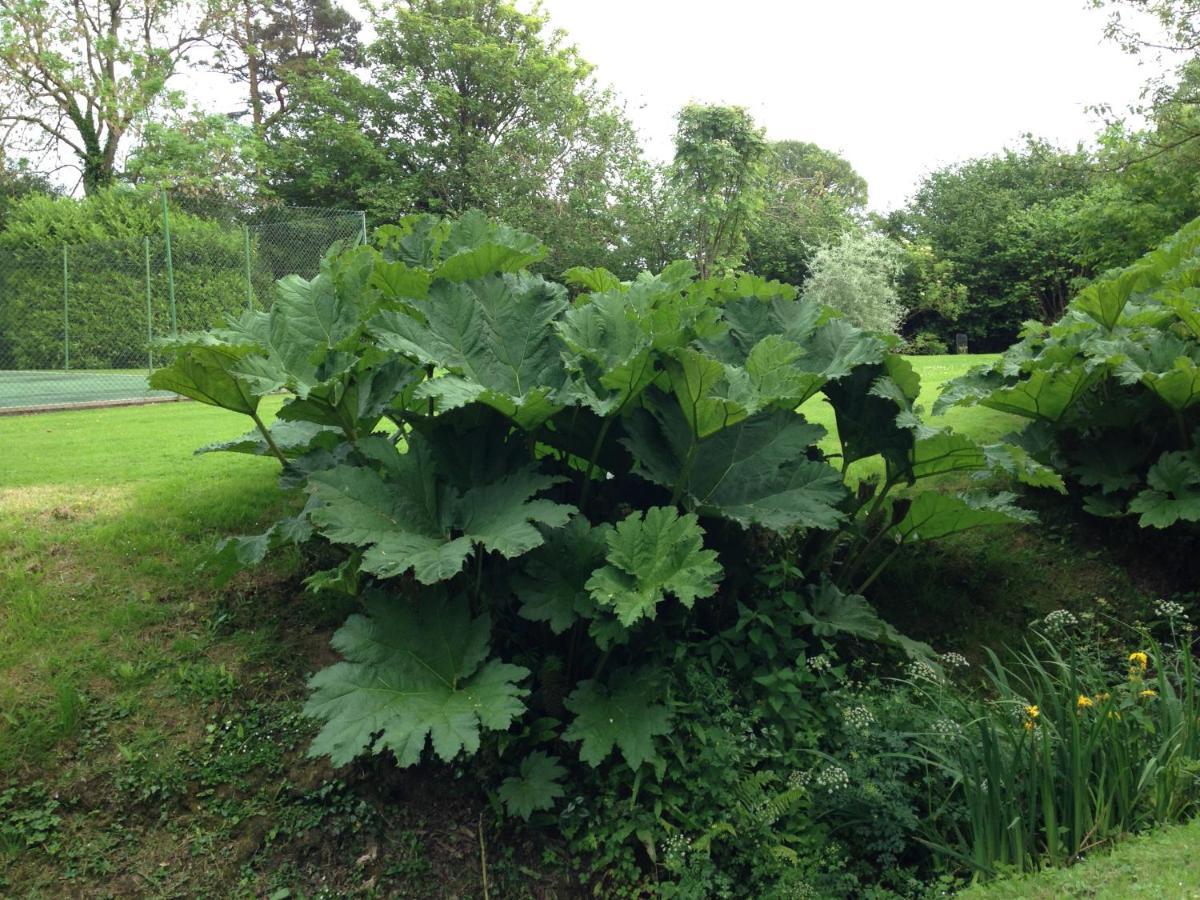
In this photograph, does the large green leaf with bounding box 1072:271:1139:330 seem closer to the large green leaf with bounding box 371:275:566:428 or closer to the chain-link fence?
the large green leaf with bounding box 371:275:566:428

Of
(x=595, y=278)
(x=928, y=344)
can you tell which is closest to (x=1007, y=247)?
(x=928, y=344)

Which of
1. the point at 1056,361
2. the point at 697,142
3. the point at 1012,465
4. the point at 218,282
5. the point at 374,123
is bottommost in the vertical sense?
the point at 1012,465

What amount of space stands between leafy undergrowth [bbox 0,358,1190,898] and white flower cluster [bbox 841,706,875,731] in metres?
0.96

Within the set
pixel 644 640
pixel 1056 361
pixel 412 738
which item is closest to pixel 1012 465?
pixel 1056 361

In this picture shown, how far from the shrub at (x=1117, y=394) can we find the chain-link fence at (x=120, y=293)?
8704 millimetres

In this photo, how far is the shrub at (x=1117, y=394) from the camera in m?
3.57

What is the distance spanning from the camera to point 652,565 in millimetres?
2365

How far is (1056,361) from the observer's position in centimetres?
371

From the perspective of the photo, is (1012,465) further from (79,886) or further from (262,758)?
(79,886)

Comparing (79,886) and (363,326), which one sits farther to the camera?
(363,326)

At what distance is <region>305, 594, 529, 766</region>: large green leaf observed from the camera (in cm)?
213

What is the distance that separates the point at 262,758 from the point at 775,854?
1.59m

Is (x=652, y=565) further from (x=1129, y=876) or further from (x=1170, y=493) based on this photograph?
(x=1170, y=493)

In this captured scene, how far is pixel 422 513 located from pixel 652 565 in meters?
0.68
